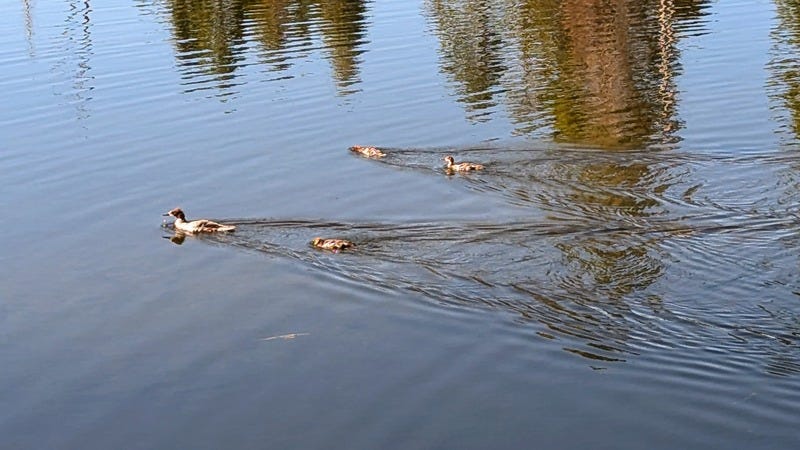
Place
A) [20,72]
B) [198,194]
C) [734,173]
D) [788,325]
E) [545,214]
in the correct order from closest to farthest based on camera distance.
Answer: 1. [788,325]
2. [545,214]
3. [734,173]
4. [198,194]
5. [20,72]

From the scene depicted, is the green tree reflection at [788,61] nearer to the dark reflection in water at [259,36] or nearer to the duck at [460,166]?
the duck at [460,166]

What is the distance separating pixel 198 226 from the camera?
789 inches

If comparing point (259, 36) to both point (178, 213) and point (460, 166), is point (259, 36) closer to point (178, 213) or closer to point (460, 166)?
point (460, 166)

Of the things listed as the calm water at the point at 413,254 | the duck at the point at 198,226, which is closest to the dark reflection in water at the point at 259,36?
the calm water at the point at 413,254

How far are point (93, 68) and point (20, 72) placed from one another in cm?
193

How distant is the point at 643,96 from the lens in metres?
27.7

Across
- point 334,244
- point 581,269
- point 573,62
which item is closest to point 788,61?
point 573,62

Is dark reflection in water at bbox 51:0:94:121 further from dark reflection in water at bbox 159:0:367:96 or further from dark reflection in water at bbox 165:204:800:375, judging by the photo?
dark reflection in water at bbox 165:204:800:375

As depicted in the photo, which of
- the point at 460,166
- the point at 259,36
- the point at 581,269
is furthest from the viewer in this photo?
the point at 259,36

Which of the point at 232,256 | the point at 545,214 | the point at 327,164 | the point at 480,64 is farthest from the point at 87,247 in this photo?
the point at 480,64

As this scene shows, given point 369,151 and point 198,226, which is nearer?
point 198,226

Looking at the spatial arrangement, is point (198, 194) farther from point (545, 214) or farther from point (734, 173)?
point (734, 173)

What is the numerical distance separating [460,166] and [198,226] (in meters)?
4.86

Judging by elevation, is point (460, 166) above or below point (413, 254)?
above
